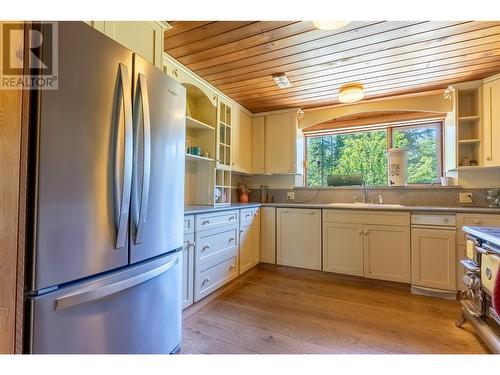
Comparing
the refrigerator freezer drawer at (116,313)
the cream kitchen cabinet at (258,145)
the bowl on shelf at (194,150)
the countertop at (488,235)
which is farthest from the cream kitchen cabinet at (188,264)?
the countertop at (488,235)

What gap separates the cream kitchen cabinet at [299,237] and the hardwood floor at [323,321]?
12.3 inches

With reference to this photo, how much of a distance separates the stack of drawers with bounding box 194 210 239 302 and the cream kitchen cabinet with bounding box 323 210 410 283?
1.11 metres

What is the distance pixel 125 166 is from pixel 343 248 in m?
2.57

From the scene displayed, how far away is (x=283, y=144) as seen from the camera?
Result: 11.9 ft

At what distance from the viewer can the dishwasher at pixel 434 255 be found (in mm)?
2445

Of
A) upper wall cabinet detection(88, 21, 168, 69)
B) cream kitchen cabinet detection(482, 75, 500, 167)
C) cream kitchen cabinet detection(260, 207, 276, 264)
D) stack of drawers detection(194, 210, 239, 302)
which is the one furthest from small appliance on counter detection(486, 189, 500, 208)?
upper wall cabinet detection(88, 21, 168, 69)

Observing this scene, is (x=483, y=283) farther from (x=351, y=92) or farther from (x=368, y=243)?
(x=351, y=92)

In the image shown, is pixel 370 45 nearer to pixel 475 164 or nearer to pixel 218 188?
pixel 475 164

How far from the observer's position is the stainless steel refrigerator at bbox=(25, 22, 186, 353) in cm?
87

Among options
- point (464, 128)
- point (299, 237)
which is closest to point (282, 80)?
point (299, 237)

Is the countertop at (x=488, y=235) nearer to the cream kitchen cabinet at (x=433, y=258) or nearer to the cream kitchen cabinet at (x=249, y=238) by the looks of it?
the cream kitchen cabinet at (x=433, y=258)

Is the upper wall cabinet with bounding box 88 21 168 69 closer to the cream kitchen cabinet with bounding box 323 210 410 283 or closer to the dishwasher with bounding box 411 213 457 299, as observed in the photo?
the cream kitchen cabinet with bounding box 323 210 410 283

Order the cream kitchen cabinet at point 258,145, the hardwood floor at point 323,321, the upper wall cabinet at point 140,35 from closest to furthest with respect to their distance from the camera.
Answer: the upper wall cabinet at point 140,35 < the hardwood floor at point 323,321 < the cream kitchen cabinet at point 258,145
